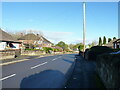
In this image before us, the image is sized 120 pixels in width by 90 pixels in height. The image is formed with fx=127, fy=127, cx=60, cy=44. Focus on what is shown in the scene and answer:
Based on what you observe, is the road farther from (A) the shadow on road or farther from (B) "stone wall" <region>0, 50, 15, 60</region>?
(B) "stone wall" <region>0, 50, 15, 60</region>

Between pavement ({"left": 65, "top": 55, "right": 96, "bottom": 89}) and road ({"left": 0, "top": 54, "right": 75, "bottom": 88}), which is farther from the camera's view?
road ({"left": 0, "top": 54, "right": 75, "bottom": 88})

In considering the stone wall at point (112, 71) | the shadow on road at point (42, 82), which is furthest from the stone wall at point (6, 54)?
the stone wall at point (112, 71)

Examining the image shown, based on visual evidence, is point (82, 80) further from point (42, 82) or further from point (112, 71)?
point (112, 71)

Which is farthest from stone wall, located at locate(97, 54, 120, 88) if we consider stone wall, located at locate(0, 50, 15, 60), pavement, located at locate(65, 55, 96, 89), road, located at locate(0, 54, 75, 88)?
stone wall, located at locate(0, 50, 15, 60)

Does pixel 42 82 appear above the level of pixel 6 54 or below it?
below

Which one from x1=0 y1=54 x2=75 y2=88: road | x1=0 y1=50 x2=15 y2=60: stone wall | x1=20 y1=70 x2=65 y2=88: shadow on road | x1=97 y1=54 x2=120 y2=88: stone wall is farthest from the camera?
x1=0 y1=50 x2=15 y2=60: stone wall

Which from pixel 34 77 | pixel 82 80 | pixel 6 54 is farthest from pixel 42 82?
pixel 6 54

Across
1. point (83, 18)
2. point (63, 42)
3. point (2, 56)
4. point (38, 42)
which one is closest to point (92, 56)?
point (83, 18)

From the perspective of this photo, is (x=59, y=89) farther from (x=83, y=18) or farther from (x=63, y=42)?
(x=63, y=42)

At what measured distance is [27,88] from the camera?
605cm

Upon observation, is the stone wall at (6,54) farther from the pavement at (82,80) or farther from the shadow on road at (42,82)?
the pavement at (82,80)

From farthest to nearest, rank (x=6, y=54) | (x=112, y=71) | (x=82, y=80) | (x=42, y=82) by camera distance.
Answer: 1. (x=6, y=54)
2. (x=82, y=80)
3. (x=42, y=82)
4. (x=112, y=71)

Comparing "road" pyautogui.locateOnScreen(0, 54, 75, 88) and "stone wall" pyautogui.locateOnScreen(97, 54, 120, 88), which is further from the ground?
"stone wall" pyautogui.locateOnScreen(97, 54, 120, 88)

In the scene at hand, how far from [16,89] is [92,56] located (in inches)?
652
